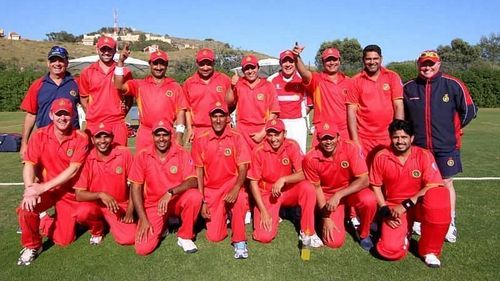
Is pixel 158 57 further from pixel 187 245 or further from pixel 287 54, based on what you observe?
pixel 187 245

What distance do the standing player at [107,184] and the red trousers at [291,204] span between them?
1516 millimetres

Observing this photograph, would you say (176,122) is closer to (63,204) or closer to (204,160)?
(204,160)

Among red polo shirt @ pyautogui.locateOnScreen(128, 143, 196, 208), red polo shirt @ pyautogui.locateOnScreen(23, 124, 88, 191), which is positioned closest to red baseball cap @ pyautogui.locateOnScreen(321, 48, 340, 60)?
red polo shirt @ pyautogui.locateOnScreen(128, 143, 196, 208)

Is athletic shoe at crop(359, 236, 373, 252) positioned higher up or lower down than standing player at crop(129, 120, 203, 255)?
lower down

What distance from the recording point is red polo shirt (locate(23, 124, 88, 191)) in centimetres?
494

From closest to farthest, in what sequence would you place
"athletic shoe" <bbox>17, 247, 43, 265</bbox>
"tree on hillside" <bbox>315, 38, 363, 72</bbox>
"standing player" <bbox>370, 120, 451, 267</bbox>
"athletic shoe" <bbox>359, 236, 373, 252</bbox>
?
"standing player" <bbox>370, 120, 451, 267</bbox> → "athletic shoe" <bbox>17, 247, 43, 265</bbox> → "athletic shoe" <bbox>359, 236, 373, 252</bbox> → "tree on hillside" <bbox>315, 38, 363, 72</bbox>

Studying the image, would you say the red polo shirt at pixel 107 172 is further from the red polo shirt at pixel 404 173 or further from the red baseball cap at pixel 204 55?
the red polo shirt at pixel 404 173

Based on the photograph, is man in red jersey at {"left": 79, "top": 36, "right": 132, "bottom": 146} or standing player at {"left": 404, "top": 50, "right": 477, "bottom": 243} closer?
standing player at {"left": 404, "top": 50, "right": 477, "bottom": 243}

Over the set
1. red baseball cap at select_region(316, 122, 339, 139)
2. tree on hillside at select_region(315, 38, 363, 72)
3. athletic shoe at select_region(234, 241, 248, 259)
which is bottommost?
athletic shoe at select_region(234, 241, 248, 259)

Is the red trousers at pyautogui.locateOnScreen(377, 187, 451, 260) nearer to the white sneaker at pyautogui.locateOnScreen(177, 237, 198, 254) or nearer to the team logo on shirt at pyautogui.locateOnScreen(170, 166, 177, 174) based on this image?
the white sneaker at pyautogui.locateOnScreen(177, 237, 198, 254)

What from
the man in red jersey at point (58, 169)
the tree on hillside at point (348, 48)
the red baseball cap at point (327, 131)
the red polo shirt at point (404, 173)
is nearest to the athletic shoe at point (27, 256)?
the man in red jersey at point (58, 169)

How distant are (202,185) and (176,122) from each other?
109 cm

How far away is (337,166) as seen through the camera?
203 inches

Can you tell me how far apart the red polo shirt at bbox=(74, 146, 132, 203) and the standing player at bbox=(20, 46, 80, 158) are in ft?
2.96
